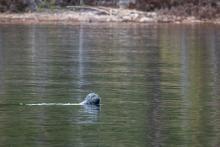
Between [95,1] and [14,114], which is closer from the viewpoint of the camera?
[14,114]

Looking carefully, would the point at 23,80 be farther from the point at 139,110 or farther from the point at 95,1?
the point at 95,1

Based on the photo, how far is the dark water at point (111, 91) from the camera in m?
22.9

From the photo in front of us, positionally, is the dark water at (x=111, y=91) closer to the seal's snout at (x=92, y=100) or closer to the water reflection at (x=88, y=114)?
the water reflection at (x=88, y=114)

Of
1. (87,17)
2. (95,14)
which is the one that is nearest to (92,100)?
(87,17)

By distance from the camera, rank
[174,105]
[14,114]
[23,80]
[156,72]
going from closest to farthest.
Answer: [14,114], [174,105], [23,80], [156,72]

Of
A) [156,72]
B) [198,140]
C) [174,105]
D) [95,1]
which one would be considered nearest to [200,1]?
[95,1]

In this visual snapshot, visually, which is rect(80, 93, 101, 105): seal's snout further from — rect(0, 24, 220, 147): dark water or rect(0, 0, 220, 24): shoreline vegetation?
rect(0, 0, 220, 24): shoreline vegetation

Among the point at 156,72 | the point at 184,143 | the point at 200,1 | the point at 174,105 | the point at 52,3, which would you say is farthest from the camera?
→ the point at 200,1

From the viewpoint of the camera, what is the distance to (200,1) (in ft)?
343

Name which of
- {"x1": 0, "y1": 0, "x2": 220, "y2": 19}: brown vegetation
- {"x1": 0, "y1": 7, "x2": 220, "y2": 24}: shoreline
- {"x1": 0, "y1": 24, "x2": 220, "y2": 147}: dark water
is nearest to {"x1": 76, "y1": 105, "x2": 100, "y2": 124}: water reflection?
{"x1": 0, "y1": 24, "x2": 220, "y2": 147}: dark water

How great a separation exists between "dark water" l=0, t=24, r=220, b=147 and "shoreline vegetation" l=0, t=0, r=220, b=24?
26423 mm

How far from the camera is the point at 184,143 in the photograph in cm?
2189

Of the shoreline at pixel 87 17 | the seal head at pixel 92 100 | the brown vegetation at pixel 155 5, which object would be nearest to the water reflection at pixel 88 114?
the seal head at pixel 92 100

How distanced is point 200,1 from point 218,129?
267 feet
